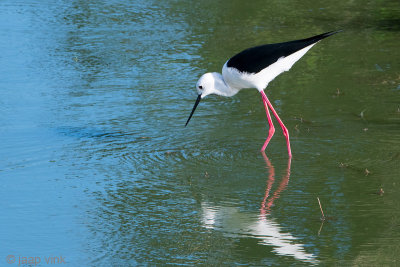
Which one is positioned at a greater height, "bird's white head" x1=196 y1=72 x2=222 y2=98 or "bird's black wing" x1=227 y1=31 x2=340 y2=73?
"bird's black wing" x1=227 y1=31 x2=340 y2=73

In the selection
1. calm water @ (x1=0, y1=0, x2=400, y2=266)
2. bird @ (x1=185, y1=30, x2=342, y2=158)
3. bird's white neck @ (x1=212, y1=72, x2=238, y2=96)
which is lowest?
calm water @ (x1=0, y1=0, x2=400, y2=266)

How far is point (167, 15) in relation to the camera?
12453mm

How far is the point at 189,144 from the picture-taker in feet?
24.2

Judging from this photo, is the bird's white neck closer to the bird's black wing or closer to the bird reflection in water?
the bird's black wing

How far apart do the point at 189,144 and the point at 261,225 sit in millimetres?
2014

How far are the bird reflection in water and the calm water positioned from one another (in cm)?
2

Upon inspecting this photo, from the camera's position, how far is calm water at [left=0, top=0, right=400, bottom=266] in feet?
17.4

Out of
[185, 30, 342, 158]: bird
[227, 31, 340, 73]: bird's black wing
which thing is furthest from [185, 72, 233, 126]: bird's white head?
[227, 31, 340, 73]: bird's black wing

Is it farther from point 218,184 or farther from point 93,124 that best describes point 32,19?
point 218,184

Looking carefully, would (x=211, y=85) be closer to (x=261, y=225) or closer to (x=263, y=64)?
(x=263, y=64)

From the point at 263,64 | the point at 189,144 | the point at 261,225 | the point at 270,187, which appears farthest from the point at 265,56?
the point at 261,225

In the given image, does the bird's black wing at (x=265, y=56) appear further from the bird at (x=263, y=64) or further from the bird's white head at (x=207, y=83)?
the bird's white head at (x=207, y=83)

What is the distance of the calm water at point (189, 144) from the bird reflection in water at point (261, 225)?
16mm

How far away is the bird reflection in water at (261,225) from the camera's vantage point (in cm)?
507
